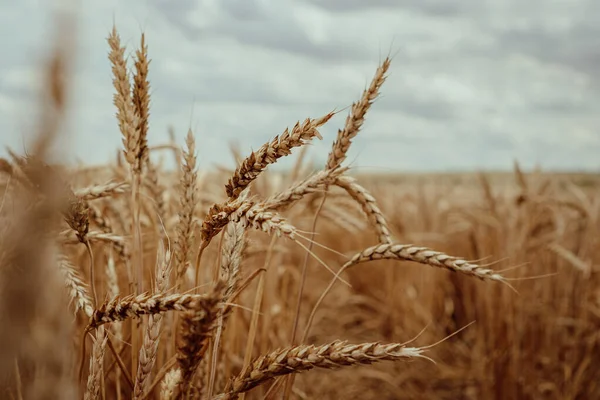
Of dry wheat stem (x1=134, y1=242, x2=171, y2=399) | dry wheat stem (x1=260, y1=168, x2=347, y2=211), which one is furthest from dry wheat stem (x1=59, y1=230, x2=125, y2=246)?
dry wheat stem (x1=260, y1=168, x2=347, y2=211)

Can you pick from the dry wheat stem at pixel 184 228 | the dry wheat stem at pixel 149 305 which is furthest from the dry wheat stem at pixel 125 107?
the dry wheat stem at pixel 149 305

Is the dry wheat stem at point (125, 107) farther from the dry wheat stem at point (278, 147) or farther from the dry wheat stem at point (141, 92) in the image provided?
the dry wheat stem at point (278, 147)

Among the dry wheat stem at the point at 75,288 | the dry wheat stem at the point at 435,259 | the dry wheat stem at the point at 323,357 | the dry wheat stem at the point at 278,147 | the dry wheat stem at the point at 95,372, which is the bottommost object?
the dry wheat stem at the point at 95,372

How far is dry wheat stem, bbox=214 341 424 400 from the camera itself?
0.89 metres

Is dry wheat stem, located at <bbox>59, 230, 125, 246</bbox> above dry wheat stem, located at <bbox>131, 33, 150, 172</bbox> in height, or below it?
below

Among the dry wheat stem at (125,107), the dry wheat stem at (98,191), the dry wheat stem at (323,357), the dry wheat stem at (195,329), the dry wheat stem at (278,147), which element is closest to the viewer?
the dry wheat stem at (195,329)

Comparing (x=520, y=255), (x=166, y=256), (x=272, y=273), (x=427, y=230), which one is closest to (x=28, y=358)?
(x=166, y=256)

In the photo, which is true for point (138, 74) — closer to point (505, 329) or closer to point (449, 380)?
point (505, 329)

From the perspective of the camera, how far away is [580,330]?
364cm

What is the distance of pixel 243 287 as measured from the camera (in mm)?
1230

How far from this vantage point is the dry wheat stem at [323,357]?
89 cm

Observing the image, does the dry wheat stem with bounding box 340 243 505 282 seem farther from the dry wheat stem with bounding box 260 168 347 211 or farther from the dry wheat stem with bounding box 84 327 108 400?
the dry wheat stem with bounding box 84 327 108 400

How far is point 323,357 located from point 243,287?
1.22 feet

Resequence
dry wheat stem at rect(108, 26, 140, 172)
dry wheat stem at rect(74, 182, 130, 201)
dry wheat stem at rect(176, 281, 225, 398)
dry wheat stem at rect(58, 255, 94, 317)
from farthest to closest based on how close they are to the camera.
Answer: dry wheat stem at rect(74, 182, 130, 201)
dry wheat stem at rect(108, 26, 140, 172)
dry wheat stem at rect(58, 255, 94, 317)
dry wheat stem at rect(176, 281, 225, 398)
